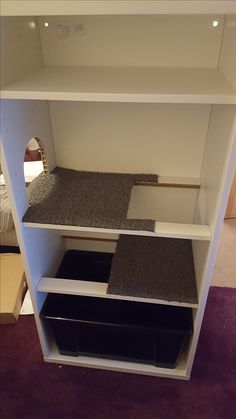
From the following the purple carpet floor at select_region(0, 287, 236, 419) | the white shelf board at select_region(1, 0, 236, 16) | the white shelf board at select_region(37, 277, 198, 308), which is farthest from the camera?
the purple carpet floor at select_region(0, 287, 236, 419)

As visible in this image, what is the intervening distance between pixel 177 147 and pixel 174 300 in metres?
0.56

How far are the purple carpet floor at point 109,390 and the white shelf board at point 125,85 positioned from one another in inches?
44.4

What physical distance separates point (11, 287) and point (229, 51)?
1.40 m

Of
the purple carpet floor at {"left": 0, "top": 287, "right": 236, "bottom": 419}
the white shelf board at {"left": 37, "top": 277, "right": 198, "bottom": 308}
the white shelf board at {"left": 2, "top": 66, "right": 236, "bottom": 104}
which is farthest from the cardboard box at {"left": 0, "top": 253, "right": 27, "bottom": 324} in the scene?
the white shelf board at {"left": 2, "top": 66, "right": 236, "bottom": 104}

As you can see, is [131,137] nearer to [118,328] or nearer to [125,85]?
[125,85]

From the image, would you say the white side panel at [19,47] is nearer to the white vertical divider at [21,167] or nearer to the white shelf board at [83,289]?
the white vertical divider at [21,167]

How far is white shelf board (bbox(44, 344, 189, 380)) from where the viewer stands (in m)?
1.26

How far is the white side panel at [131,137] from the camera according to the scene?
3.54ft

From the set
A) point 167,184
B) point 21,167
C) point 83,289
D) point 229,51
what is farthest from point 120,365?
point 229,51

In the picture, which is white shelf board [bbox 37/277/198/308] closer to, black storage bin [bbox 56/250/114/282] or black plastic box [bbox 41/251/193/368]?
black plastic box [bbox 41/251/193/368]

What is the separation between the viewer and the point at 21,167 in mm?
931

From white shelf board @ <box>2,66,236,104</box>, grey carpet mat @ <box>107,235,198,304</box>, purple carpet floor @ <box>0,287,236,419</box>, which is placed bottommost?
purple carpet floor @ <box>0,287,236,419</box>

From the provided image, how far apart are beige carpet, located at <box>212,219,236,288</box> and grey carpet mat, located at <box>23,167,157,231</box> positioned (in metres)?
0.92

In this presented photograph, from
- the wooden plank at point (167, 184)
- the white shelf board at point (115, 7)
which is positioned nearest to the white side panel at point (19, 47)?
the white shelf board at point (115, 7)
